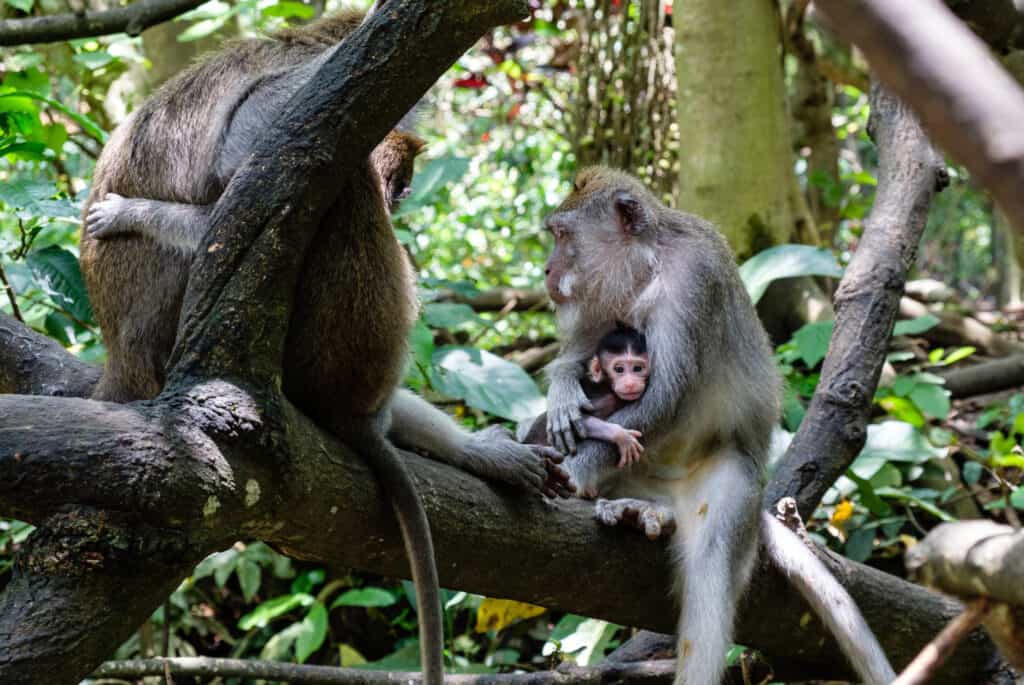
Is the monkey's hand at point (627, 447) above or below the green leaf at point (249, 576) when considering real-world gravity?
above

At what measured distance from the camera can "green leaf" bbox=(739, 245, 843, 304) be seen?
5711mm

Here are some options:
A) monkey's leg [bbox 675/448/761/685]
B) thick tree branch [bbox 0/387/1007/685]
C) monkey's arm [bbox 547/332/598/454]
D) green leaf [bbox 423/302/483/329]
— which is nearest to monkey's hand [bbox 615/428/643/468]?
monkey's arm [bbox 547/332/598/454]

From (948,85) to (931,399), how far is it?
5.49 metres

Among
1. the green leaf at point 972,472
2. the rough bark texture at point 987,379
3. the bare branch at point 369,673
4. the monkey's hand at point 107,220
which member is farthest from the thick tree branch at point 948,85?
the rough bark texture at point 987,379

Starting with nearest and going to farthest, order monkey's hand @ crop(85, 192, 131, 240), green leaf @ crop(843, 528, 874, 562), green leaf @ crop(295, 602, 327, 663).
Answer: monkey's hand @ crop(85, 192, 131, 240) < green leaf @ crop(295, 602, 327, 663) < green leaf @ crop(843, 528, 874, 562)

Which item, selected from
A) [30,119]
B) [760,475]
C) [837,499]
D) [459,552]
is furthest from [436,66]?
[837,499]

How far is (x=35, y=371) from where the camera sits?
11.5 ft

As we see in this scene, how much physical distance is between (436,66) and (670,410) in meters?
1.99

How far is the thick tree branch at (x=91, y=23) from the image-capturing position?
4055 mm

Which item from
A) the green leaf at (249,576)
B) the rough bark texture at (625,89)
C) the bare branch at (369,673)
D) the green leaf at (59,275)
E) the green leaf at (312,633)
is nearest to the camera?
the bare branch at (369,673)

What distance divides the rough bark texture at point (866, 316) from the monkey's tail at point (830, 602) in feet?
1.93

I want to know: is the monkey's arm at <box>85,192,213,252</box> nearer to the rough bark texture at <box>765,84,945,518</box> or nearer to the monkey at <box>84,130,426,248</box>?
the monkey at <box>84,130,426,248</box>

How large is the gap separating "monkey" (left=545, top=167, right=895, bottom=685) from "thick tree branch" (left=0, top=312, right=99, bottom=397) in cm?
172

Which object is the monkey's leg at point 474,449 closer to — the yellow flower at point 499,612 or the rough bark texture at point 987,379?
the yellow flower at point 499,612
